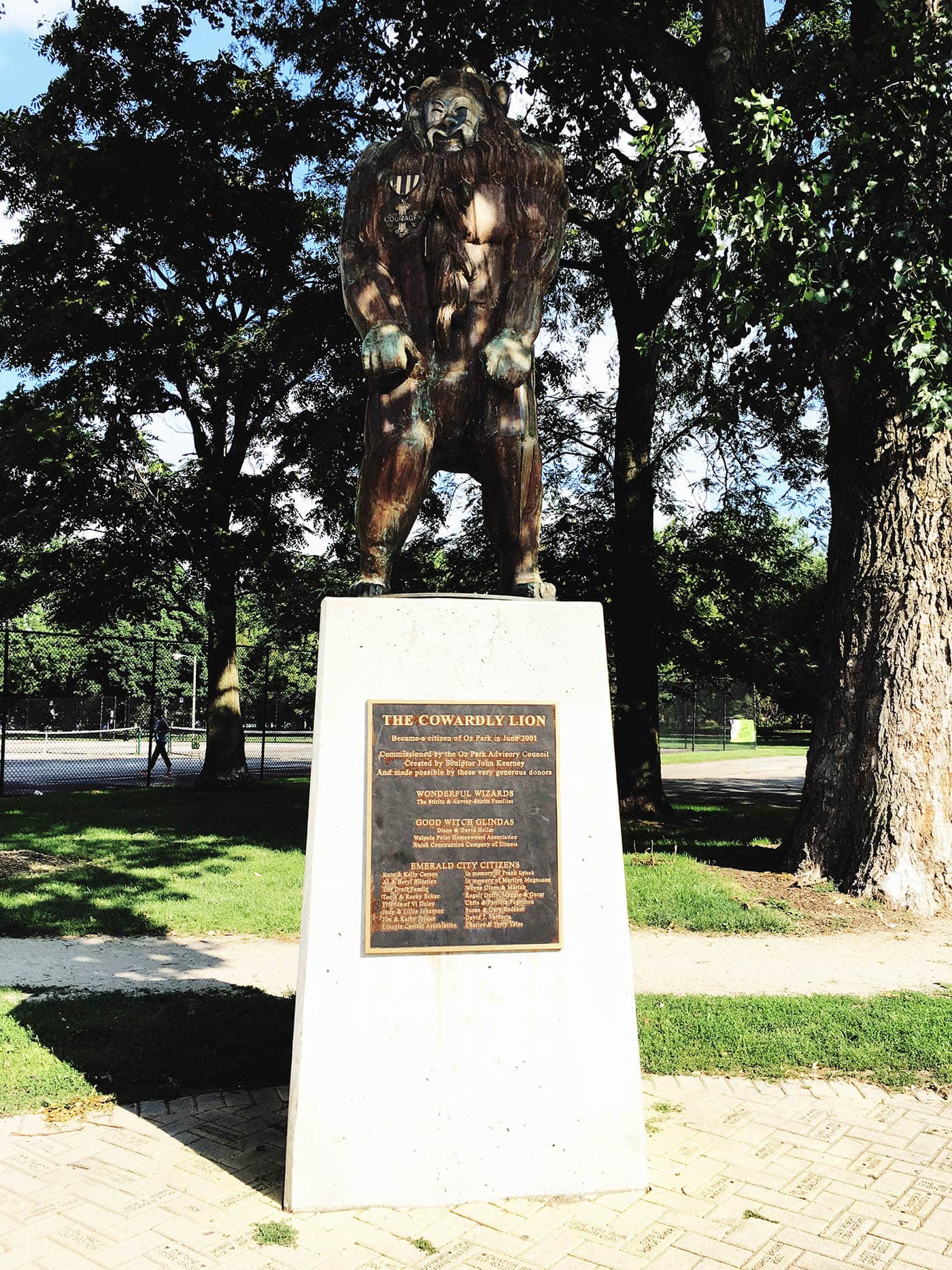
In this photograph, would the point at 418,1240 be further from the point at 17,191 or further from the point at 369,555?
the point at 17,191

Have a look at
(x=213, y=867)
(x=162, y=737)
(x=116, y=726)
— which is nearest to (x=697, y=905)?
(x=213, y=867)

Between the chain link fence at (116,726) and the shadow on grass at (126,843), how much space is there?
2.90m

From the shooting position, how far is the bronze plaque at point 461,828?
3664 mm

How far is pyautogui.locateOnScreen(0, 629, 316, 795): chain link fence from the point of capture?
21219 millimetres

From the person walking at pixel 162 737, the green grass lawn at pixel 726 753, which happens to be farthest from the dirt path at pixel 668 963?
the green grass lawn at pixel 726 753

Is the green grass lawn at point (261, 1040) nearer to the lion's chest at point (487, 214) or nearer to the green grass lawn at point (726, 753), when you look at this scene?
the lion's chest at point (487, 214)

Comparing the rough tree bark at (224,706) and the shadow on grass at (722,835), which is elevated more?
the rough tree bark at (224,706)

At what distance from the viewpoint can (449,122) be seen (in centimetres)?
430

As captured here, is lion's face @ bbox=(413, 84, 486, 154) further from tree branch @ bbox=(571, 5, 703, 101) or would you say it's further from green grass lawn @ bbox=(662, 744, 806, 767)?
green grass lawn @ bbox=(662, 744, 806, 767)

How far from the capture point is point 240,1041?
5.24 meters

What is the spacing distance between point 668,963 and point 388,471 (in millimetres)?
4588

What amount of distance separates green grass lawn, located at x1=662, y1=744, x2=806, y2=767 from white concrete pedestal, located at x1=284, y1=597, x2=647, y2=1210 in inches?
1067

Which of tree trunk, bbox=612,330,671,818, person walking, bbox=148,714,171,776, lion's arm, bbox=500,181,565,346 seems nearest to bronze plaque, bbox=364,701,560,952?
lion's arm, bbox=500,181,565,346

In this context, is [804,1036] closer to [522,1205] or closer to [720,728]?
[522,1205]
